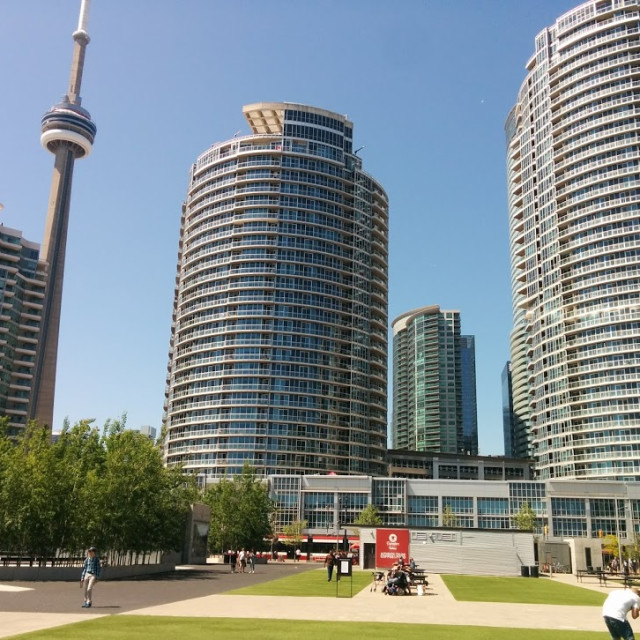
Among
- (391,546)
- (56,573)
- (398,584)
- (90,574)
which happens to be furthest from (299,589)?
(90,574)

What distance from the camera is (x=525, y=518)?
106m

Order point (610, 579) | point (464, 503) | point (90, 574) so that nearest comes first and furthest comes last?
point (90, 574), point (610, 579), point (464, 503)

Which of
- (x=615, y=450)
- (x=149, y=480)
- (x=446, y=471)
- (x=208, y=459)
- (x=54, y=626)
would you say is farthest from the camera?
(x=446, y=471)

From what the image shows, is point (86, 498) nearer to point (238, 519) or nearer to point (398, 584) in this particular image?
point (398, 584)

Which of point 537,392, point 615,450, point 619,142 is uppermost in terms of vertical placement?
point 619,142

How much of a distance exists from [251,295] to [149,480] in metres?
84.7

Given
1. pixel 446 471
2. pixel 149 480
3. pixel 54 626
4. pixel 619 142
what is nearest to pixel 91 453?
pixel 149 480

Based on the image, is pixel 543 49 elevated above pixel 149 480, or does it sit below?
above

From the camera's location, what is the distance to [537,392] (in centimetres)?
13825

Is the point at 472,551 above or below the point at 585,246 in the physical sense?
below

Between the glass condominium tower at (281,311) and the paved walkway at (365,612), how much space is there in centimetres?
9687

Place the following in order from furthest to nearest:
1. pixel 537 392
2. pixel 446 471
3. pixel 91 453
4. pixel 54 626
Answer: pixel 446 471
pixel 537 392
pixel 91 453
pixel 54 626

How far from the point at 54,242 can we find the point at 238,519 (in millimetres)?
118085

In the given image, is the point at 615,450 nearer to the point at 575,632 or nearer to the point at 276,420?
the point at 276,420
